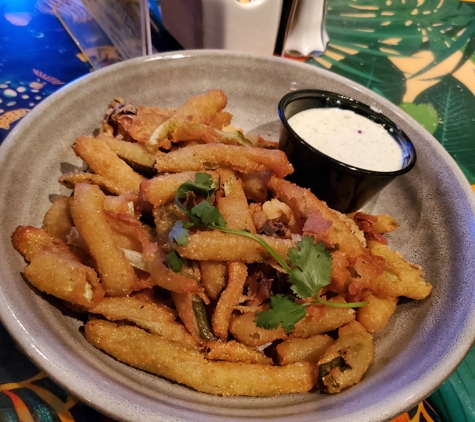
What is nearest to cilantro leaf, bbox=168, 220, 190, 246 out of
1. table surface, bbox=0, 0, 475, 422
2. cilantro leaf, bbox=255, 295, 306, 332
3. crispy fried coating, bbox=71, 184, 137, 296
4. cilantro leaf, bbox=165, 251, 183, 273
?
cilantro leaf, bbox=165, 251, 183, 273

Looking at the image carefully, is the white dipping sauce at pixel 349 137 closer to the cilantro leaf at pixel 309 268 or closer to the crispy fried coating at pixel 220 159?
the crispy fried coating at pixel 220 159

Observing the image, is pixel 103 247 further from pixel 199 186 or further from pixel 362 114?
pixel 362 114

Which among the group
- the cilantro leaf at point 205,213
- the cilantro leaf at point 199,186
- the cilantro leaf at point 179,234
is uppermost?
the cilantro leaf at point 199,186

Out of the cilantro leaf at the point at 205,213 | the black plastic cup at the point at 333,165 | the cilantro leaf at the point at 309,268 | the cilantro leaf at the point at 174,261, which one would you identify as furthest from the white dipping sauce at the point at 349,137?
the cilantro leaf at the point at 174,261

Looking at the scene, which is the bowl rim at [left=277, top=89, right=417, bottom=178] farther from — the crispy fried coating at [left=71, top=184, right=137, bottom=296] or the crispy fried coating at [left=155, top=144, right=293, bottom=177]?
the crispy fried coating at [left=71, top=184, right=137, bottom=296]

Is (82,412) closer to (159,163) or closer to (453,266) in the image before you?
(159,163)

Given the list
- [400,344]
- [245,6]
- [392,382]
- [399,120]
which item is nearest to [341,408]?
[392,382]

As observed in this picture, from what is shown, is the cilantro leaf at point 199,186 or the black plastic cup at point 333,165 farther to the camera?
the black plastic cup at point 333,165
